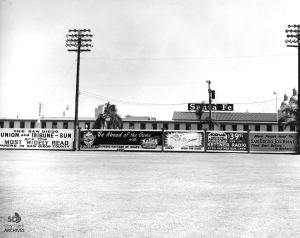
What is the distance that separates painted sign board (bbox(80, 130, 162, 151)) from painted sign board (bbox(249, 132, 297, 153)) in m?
8.47

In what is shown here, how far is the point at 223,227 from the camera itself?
6.28m

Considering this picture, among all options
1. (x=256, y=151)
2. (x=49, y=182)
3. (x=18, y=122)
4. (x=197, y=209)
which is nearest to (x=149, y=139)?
(x=256, y=151)

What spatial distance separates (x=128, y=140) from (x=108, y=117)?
133ft

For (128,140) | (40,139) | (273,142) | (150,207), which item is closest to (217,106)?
(273,142)

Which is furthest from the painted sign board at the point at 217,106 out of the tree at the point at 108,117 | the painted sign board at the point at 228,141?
the painted sign board at the point at 228,141

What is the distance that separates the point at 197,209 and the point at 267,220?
4.80 feet

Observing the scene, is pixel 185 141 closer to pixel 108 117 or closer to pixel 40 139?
pixel 40 139

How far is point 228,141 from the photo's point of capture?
3388 cm

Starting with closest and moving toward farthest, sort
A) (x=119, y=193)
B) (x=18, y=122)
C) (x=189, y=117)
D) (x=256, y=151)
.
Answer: (x=119, y=193), (x=256, y=151), (x=189, y=117), (x=18, y=122)

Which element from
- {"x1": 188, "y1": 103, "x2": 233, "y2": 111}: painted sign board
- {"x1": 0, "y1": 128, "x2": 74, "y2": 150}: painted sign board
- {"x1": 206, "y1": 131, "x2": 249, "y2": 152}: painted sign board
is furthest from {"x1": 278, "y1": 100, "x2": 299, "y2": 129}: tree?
{"x1": 0, "y1": 128, "x2": 74, "y2": 150}: painted sign board

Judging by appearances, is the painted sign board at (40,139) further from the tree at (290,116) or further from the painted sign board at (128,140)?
the tree at (290,116)

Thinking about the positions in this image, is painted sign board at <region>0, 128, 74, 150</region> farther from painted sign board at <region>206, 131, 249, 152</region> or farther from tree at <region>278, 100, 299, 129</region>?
tree at <region>278, 100, 299, 129</region>

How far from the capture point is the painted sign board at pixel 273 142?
33562 mm

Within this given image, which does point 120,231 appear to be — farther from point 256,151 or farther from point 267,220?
point 256,151
